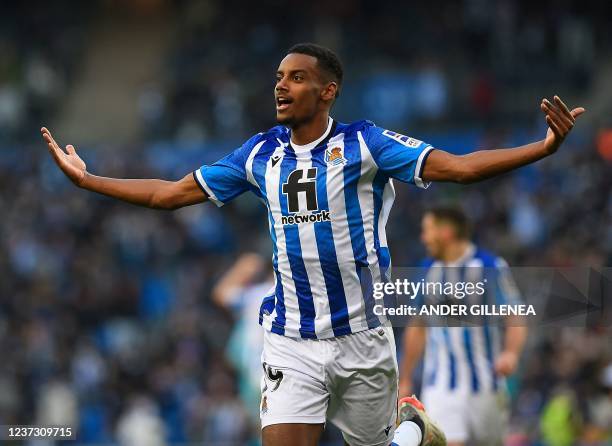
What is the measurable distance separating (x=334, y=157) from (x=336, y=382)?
1074 mm

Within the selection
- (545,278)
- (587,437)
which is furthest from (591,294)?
(587,437)

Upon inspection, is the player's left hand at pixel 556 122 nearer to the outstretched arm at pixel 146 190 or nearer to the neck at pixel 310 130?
the neck at pixel 310 130

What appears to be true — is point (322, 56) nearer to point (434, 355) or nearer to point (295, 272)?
point (295, 272)

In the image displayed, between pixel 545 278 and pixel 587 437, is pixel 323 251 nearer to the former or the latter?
pixel 545 278

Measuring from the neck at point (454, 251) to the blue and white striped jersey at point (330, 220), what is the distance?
281 centimetres

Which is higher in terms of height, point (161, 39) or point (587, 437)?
point (161, 39)

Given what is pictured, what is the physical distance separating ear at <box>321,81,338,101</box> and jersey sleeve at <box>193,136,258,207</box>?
0.42 m

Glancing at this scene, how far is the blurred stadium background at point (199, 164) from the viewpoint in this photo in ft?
51.2

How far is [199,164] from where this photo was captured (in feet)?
67.5

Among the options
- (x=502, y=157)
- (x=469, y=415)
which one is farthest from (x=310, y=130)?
(x=469, y=415)

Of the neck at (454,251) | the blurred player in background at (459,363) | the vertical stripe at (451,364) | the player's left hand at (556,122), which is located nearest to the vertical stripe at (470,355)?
the blurred player in background at (459,363)

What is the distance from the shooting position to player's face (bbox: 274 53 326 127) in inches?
239

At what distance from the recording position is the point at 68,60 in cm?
2552

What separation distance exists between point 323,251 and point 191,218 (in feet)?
44.0
